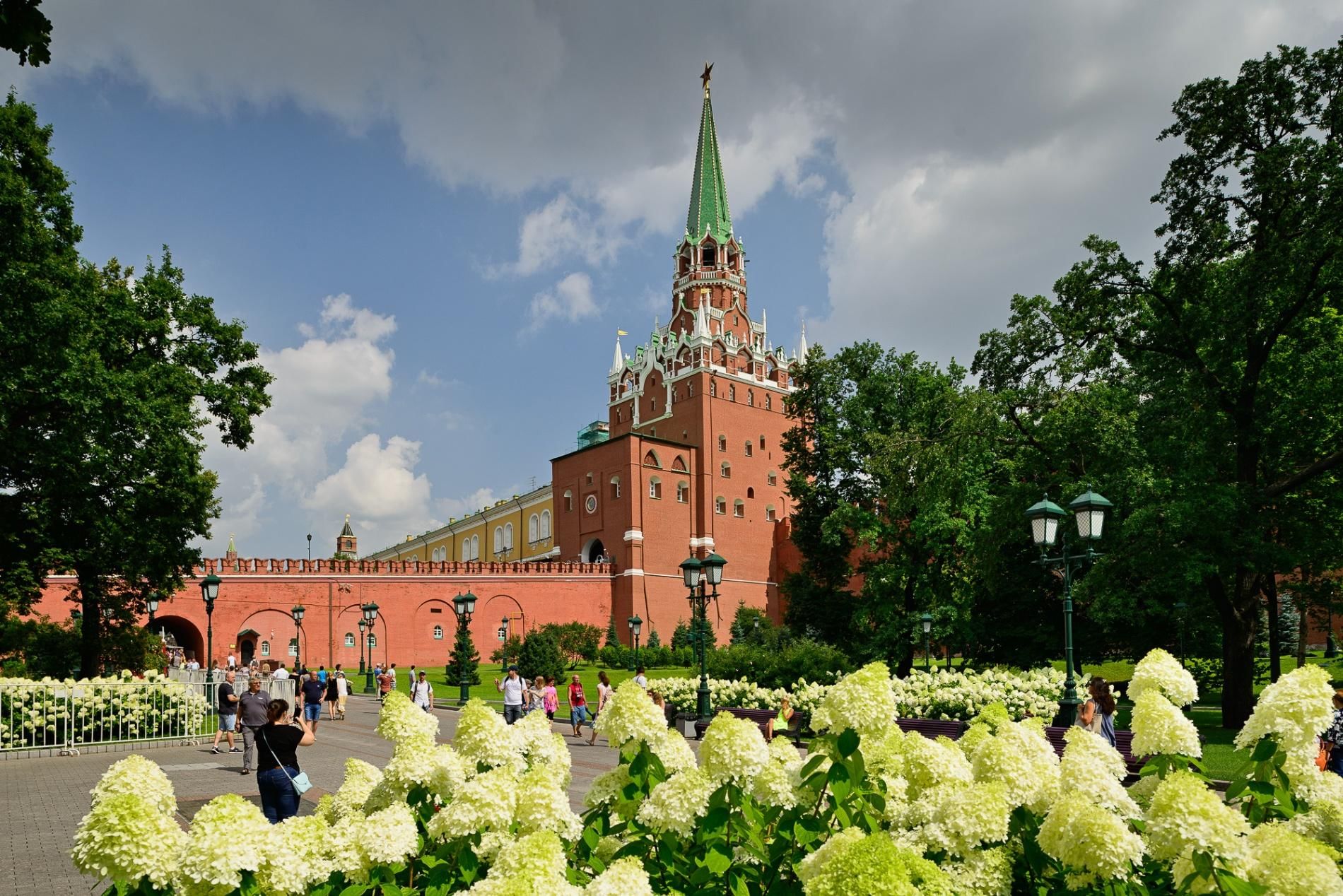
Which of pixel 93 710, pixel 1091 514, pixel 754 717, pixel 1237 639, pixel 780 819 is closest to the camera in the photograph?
pixel 780 819

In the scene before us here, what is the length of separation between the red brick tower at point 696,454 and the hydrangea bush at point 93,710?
38.1m

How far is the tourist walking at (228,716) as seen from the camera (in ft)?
58.5

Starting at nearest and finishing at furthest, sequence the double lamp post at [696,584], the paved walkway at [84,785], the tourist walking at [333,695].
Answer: the paved walkway at [84,785]
the double lamp post at [696,584]
the tourist walking at [333,695]

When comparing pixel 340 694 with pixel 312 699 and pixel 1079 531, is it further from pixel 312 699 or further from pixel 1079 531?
pixel 1079 531

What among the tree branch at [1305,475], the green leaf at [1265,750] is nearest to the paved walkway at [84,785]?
the green leaf at [1265,750]

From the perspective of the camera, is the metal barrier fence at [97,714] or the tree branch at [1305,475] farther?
the metal barrier fence at [97,714]

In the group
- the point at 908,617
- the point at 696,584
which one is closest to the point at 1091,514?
the point at 696,584

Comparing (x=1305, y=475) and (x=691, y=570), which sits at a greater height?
(x=1305, y=475)

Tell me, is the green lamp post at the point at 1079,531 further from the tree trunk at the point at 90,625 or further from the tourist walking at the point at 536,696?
the tree trunk at the point at 90,625

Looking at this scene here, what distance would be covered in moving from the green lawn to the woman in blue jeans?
2024cm

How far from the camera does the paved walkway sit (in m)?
8.53

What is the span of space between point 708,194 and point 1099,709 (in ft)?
202

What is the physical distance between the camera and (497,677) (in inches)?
1673

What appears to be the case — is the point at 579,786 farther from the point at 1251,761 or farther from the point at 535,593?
the point at 535,593
